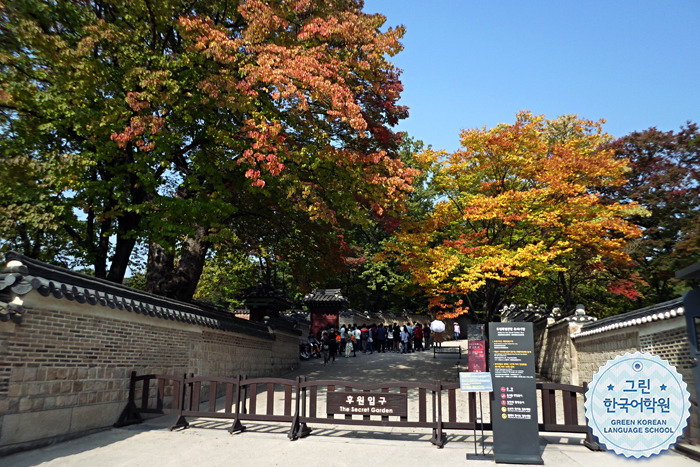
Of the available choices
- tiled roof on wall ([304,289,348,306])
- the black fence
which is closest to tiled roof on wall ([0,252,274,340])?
the black fence

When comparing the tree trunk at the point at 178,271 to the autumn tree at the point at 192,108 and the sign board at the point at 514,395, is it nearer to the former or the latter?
the autumn tree at the point at 192,108

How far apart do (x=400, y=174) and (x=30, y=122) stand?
9251 millimetres

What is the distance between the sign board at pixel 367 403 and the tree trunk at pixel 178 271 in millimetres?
8259

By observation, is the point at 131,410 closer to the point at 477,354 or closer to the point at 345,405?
the point at 345,405

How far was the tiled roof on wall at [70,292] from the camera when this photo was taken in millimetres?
7031

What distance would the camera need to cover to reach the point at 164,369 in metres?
10.9

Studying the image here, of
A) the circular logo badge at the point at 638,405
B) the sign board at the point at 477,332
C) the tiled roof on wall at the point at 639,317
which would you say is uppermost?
the tiled roof on wall at the point at 639,317

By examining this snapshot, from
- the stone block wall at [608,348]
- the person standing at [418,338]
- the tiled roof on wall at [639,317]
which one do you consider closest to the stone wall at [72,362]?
the stone block wall at [608,348]

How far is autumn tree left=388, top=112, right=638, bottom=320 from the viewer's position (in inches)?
545

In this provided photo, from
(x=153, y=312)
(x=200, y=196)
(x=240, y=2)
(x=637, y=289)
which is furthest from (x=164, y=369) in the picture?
(x=637, y=289)

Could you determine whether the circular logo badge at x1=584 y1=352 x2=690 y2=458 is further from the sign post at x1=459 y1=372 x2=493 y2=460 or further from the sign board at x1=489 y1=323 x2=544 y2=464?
the sign post at x1=459 y1=372 x2=493 y2=460

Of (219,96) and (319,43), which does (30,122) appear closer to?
(219,96)

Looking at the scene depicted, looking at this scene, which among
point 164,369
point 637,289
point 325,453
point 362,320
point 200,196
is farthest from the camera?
point 362,320

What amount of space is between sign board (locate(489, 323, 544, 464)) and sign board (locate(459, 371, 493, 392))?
0.16 metres
